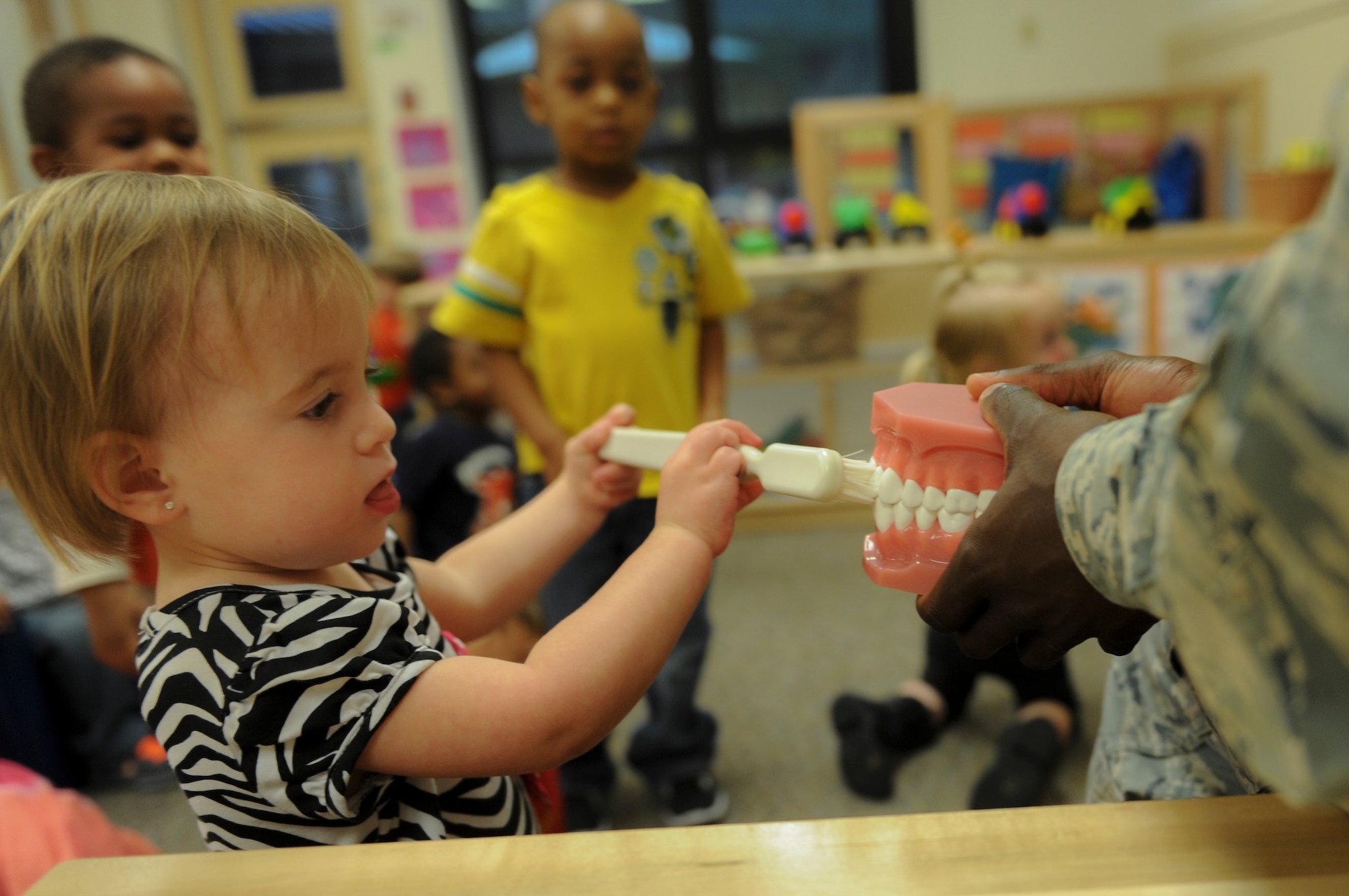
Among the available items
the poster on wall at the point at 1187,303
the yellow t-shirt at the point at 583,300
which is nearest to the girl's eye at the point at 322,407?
the yellow t-shirt at the point at 583,300

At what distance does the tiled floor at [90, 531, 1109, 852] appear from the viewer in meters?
1.54

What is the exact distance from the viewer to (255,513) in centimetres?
58

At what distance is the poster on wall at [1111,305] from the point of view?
2.33 metres

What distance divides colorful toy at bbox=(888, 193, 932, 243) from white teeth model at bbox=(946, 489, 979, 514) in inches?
80.1

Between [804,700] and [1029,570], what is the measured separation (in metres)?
1.42

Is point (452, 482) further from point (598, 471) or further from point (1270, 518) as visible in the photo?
point (1270, 518)

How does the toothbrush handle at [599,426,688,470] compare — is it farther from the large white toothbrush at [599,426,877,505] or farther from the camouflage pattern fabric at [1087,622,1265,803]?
the camouflage pattern fabric at [1087,622,1265,803]

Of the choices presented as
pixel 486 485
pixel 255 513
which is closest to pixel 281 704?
pixel 255 513

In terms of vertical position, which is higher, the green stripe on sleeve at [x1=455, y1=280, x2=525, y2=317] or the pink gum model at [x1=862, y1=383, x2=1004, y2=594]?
the green stripe on sleeve at [x1=455, y1=280, x2=525, y2=317]

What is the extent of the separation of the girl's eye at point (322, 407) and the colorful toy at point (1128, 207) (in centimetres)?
239

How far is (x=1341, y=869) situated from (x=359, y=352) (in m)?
0.62

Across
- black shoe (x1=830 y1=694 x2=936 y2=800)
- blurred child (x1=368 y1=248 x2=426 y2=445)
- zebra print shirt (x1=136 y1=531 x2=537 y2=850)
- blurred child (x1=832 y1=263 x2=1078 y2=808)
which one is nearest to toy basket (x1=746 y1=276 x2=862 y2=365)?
blurred child (x1=832 y1=263 x2=1078 y2=808)

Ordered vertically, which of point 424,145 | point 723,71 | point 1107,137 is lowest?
point 1107,137

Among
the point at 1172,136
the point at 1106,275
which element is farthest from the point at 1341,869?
the point at 1172,136
